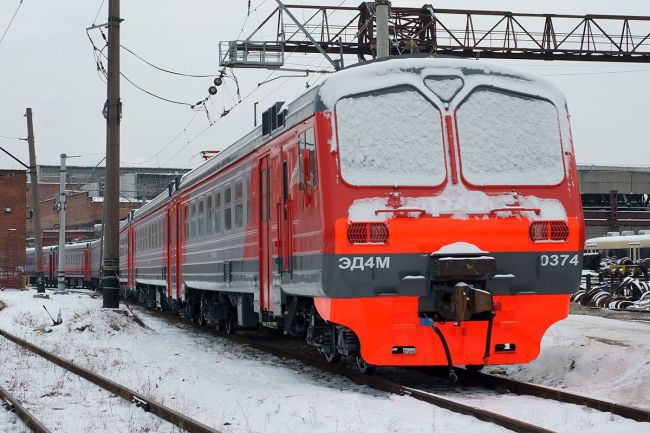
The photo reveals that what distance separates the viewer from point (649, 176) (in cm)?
6738

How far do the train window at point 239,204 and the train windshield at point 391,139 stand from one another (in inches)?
181

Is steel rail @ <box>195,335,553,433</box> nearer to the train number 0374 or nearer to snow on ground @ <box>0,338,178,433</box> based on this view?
the train number 0374

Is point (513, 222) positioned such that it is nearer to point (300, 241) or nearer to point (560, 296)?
point (560, 296)

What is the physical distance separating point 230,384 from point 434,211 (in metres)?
3.08

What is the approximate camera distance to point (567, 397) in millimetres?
8742

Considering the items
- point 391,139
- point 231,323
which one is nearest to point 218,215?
point 231,323

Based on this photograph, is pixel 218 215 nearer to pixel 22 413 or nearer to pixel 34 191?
pixel 22 413

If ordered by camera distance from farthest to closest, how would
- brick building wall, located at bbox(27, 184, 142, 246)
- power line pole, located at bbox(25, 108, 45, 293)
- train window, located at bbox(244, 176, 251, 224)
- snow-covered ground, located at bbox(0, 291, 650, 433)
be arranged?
brick building wall, located at bbox(27, 184, 142, 246) < power line pole, located at bbox(25, 108, 45, 293) < train window, located at bbox(244, 176, 251, 224) < snow-covered ground, located at bbox(0, 291, 650, 433)

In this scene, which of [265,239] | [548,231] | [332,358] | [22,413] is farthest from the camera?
[265,239]

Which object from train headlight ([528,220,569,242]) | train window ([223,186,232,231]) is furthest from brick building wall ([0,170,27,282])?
train headlight ([528,220,569,242])

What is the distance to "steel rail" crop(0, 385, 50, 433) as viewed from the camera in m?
7.67

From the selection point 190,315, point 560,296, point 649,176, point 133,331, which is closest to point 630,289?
point 190,315

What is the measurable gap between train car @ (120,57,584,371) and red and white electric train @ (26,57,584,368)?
13mm

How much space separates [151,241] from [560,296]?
57.3 ft
